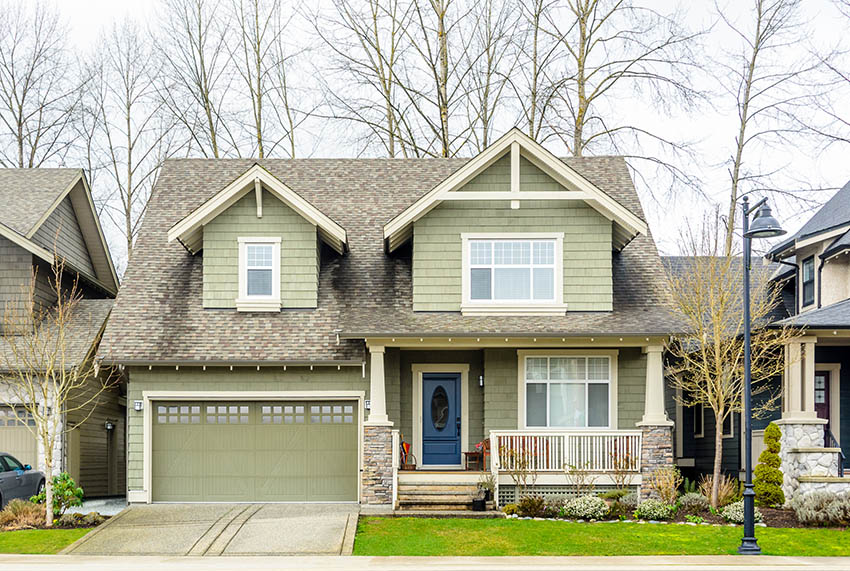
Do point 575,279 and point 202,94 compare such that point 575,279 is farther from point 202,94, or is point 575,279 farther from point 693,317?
point 202,94

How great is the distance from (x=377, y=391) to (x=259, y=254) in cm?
416

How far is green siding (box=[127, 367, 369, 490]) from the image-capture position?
67.0 feet

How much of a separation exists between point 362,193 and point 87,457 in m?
9.00

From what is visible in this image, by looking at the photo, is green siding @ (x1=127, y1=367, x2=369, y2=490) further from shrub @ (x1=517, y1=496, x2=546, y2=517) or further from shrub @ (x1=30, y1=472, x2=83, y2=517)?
shrub @ (x1=517, y1=496, x2=546, y2=517)

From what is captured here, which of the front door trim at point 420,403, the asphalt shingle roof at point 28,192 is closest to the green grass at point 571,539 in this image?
the front door trim at point 420,403

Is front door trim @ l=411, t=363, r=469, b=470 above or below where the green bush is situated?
above

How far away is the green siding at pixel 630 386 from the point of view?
20.5 m

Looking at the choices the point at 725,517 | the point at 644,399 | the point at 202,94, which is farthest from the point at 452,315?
the point at 202,94

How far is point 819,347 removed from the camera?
866 inches

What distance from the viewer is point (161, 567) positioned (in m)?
13.9

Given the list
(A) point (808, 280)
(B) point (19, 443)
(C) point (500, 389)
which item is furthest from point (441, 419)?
(A) point (808, 280)

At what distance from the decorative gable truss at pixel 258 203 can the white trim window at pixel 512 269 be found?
280 cm

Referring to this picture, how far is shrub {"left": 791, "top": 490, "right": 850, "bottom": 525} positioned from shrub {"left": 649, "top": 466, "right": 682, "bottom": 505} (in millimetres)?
2150

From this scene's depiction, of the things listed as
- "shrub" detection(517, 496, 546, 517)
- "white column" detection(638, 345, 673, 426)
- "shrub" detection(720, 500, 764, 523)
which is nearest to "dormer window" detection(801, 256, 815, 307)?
"white column" detection(638, 345, 673, 426)
